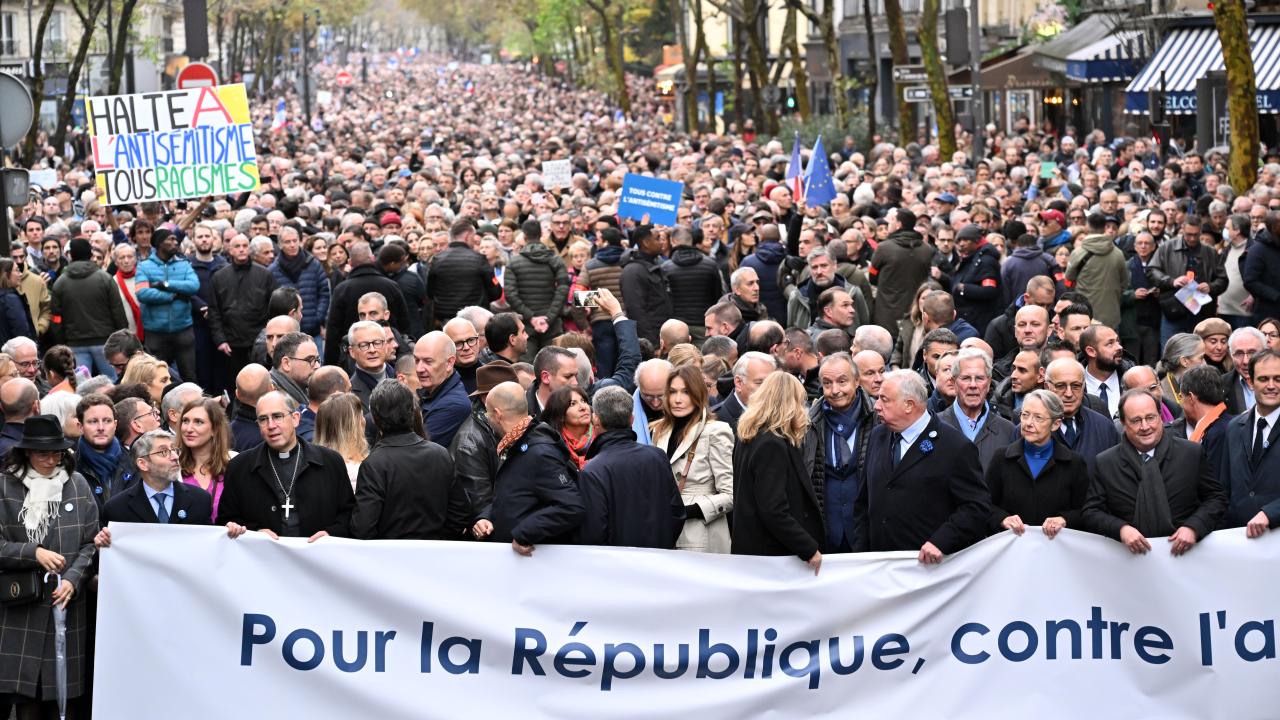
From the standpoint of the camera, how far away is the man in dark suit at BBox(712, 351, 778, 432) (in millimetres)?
9594

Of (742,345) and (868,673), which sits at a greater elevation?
(742,345)

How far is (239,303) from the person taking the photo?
15508mm

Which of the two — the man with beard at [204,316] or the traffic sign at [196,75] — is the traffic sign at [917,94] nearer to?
Result: the traffic sign at [196,75]

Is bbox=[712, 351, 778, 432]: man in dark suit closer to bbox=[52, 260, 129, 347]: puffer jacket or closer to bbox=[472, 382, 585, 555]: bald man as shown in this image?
bbox=[472, 382, 585, 555]: bald man

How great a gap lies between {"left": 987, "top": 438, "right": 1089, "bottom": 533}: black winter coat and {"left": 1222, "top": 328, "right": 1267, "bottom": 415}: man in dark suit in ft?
7.35

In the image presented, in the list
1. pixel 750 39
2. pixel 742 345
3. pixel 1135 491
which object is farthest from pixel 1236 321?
pixel 750 39

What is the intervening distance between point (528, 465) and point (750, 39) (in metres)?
43.1

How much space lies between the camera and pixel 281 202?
2220cm

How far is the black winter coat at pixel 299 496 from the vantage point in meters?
8.16

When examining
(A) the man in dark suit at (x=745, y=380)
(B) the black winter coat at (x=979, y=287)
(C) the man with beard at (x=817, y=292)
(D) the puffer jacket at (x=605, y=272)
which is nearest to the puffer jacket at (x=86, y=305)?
(D) the puffer jacket at (x=605, y=272)

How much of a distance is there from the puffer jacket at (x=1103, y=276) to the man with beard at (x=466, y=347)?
6.04 m

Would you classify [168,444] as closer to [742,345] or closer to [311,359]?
[311,359]

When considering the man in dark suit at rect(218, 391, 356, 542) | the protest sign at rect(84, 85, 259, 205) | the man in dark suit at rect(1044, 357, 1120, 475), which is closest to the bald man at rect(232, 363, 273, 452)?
the man in dark suit at rect(218, 391, 356, 542)

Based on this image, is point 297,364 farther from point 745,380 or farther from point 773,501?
point 773,501
